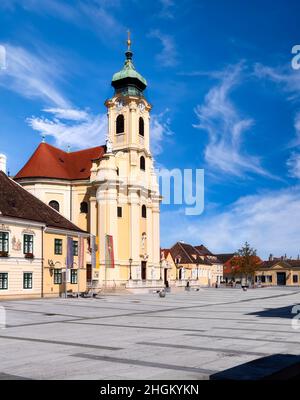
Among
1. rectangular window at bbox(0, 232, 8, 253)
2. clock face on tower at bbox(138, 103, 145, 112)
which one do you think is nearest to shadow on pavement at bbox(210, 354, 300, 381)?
rectangular window at bbox(0, 232, 8, 253)

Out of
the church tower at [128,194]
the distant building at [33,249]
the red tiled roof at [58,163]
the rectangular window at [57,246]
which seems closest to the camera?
the distant building at [33,249]

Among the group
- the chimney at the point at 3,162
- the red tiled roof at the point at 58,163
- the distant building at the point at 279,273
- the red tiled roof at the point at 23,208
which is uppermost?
the red tiled roof at the point at 58,163

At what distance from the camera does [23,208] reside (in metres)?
42.7

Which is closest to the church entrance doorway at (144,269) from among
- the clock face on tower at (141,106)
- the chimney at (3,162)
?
the clock face on tower at (141,106)

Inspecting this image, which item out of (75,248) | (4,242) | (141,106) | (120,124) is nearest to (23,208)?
(4,242)

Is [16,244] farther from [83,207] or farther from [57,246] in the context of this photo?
[83,207]

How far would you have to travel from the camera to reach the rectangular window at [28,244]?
41.7 m

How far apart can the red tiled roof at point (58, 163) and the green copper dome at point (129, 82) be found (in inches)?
352

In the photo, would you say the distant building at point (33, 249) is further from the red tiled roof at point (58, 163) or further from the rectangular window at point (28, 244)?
the red tiled roof at point (58, 163)

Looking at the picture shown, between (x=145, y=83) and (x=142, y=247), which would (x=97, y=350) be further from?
(x=145, y=83)

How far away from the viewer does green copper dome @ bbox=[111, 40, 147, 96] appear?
71.6 m

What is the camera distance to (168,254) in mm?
98000

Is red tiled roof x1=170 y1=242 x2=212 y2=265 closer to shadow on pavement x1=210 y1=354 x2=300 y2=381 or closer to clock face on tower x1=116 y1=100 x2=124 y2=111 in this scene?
clock face on tower x1=116 y1=100 x2=124 y2=111
